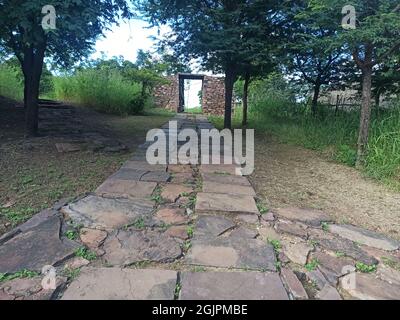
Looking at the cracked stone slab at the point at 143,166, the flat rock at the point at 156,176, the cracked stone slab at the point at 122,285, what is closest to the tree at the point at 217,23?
the cracked stone slab at the point at 143,166

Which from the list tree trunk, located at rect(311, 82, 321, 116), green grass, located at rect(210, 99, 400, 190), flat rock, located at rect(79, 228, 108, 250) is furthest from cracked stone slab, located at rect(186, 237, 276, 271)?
tree trunk, located at rect(311, 82, 321, 116)

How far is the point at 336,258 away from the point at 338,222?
0.63 meters

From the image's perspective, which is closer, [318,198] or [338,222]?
[338,222]

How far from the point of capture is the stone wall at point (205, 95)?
45.6 feet

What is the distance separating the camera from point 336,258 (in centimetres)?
175

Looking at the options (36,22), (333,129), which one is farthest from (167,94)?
(36,22)

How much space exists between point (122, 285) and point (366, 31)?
3338 millimetres

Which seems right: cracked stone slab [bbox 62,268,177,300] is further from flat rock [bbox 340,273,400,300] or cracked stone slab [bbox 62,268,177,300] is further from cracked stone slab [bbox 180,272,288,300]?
flat rock [bbox 340,273,400,300]

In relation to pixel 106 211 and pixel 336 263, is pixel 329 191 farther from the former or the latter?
pixel 106 211

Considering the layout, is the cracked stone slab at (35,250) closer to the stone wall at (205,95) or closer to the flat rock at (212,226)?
the flat rock at (212,226)

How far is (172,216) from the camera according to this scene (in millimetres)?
2158

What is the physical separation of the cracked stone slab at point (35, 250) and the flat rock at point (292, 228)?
4.26 feet
